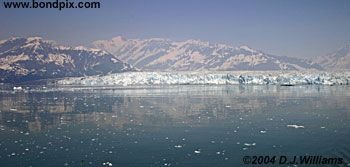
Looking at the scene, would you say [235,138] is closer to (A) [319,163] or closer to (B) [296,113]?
(A) [319,163]

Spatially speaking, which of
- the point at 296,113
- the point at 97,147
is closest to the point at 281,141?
the point at 97,147

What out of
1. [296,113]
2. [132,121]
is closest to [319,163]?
[132,121]

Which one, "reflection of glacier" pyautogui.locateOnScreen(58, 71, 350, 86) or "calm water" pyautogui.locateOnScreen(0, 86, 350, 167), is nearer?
"calm water" pyautogui.locateOnScreen(0, 86, 350, 167)

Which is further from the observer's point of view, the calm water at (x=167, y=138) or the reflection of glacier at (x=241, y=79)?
the reflection of glacier at (x=241, y=79)

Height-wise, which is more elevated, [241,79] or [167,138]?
[241,79]

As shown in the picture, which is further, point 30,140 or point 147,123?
point 147,123

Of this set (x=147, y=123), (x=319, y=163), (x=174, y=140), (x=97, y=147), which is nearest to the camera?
(x=319, y=163)

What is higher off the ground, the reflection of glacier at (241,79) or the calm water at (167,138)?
the reflection of glacier at (241,79)

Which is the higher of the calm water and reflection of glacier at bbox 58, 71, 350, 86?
reflection of glacier at bbox 58, 71, 350, 86

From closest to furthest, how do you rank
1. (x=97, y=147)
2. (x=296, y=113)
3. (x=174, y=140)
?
(x=97, y=147) → (x=174, y=140) → (x=296, y=113)

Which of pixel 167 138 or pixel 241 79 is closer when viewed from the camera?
pixel 167 138
